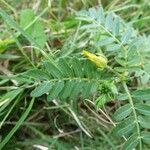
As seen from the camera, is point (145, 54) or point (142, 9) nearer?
point (145, 54)

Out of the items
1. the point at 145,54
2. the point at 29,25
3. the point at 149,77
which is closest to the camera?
the point at 149,77

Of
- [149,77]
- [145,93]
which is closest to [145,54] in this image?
[149,77]

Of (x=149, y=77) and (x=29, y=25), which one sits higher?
(x=29, y=25)

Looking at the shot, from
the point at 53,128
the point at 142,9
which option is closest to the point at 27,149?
the point at 53,128

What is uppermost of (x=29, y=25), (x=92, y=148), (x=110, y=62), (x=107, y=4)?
(x=29, y=25)

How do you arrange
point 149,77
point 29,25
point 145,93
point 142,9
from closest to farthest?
1. point 145,93
2. point 149,77
3. point 29,25
4. point 142,9

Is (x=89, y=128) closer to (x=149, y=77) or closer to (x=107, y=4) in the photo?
(x=149, y=77)
